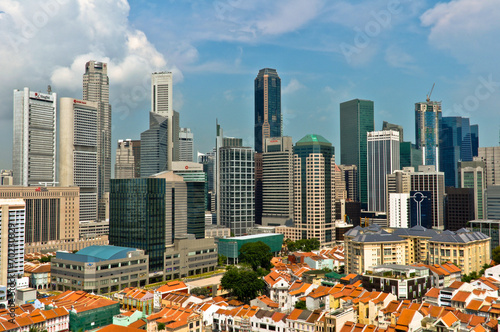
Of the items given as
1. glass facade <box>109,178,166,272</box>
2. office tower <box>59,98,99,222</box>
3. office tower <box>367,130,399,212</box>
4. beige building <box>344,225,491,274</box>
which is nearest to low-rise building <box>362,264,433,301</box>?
beige building <box>344,225,491,274</box>

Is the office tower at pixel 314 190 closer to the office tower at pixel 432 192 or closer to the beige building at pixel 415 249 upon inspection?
the office tower at pixel 432 192

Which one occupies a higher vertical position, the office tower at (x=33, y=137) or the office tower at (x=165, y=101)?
the office tower at (x=165, y=101)

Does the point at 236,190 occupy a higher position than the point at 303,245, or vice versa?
the point at 236,190

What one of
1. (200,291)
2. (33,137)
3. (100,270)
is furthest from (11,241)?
(33,137)

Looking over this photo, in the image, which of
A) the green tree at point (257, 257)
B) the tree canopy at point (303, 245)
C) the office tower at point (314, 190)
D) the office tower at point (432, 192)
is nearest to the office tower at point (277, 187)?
the office tower at point (314, 190)

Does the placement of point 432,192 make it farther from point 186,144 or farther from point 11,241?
point 11,241

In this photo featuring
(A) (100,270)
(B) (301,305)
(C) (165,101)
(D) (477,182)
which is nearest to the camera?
(B) (301,305)
